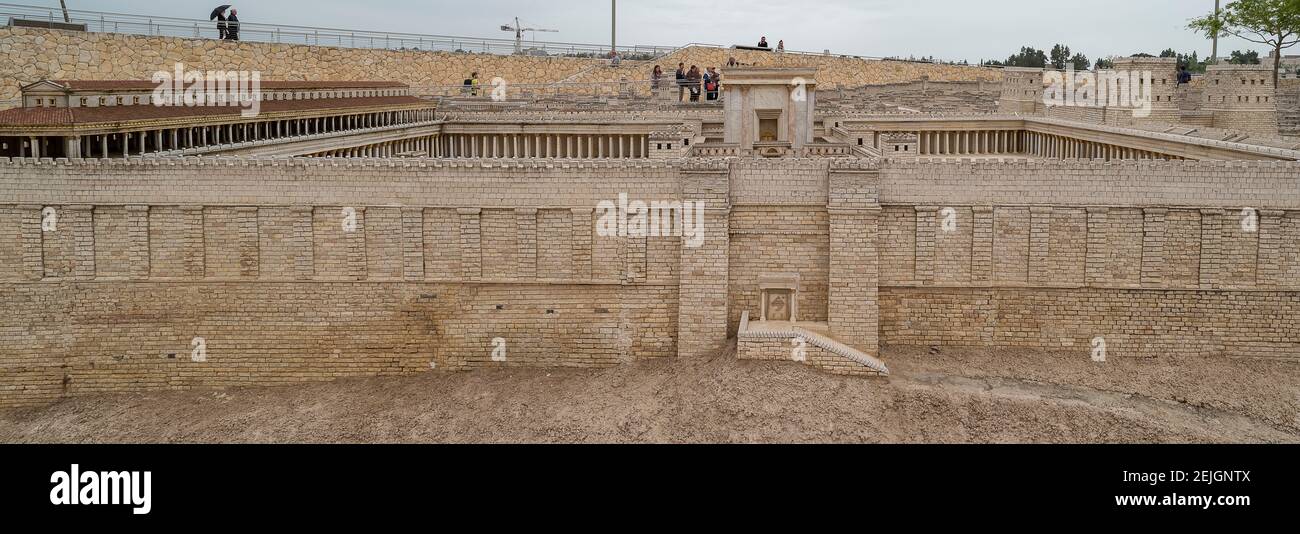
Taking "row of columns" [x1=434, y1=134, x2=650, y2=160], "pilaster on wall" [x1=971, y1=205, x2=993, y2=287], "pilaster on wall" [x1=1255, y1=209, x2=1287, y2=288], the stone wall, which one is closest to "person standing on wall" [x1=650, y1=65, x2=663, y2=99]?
"row of columns" [x1=434, y1=134, x2=650, y2=160]

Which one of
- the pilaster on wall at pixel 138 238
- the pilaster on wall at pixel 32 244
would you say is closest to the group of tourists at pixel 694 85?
the pilaster on wall at pixel 138 238

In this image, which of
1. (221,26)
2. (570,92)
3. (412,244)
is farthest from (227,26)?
(412,244)

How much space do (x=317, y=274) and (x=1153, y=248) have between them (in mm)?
19408

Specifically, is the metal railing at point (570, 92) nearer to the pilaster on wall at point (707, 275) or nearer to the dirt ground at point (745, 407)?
the pilaster on wall at point (707, 275)

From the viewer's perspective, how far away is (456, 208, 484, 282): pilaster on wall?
82.9ft

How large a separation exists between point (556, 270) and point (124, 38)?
31.6m

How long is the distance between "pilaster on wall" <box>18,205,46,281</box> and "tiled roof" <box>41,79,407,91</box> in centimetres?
518

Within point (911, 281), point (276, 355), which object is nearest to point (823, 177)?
point (911, 281)

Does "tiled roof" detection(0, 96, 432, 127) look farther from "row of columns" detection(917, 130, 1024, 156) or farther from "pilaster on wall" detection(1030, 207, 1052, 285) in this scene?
"row of columns" detection(917, 130, 1024, 156)

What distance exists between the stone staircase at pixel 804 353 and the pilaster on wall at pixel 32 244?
52.3 feet

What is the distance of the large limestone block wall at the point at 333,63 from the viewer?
141ft

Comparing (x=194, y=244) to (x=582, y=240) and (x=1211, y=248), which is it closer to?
(x=582, y=240)

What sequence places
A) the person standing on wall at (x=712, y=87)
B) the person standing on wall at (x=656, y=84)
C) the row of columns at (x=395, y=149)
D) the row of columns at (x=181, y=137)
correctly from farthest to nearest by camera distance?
1. the person standing on wall at (x=656, y=84)
2. the person standing on wall at (x=712, y=87)
3. the row of columns at (x=395, y=149)
4. the row of columns at (x=181, y=137)

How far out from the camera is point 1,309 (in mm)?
24703
